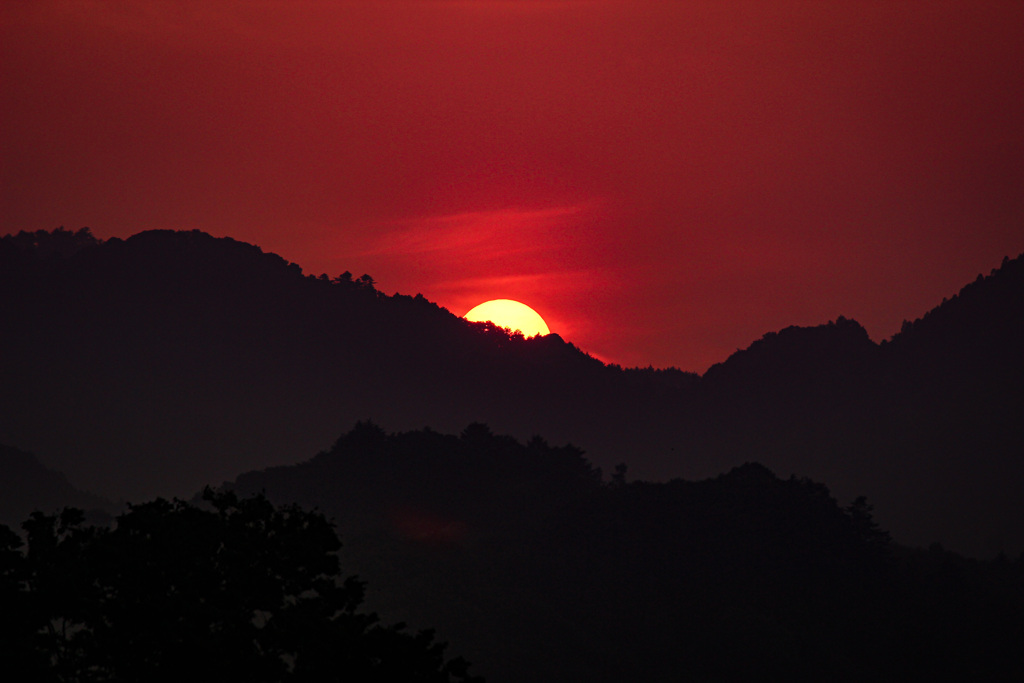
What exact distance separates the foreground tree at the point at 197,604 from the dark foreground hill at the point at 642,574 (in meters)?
94.7

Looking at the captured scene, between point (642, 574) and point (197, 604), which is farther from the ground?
point (197, 604)

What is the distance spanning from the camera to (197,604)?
31.1m

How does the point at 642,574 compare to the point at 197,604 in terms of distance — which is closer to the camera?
the point at 197,604

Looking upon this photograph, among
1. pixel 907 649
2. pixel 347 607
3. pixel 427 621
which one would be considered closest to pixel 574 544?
pixel 427 621

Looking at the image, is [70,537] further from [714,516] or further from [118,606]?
[714,516]

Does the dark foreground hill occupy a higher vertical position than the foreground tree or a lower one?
lower

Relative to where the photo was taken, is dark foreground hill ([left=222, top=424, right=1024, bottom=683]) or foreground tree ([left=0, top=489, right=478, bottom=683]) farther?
dark foreground hill ([left=222, top=424, right=1024, bottom=683])

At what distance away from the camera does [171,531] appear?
104 feet

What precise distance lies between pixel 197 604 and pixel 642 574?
11970 cm

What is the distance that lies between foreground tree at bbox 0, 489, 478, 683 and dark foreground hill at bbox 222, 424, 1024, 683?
9466 cm

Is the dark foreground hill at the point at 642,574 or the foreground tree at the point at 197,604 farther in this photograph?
the dark foreground hill at the point at 642,574

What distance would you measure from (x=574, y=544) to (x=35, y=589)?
123 meters

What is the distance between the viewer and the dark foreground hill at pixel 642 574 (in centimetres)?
13338

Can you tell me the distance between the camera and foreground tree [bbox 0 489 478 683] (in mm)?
30500
